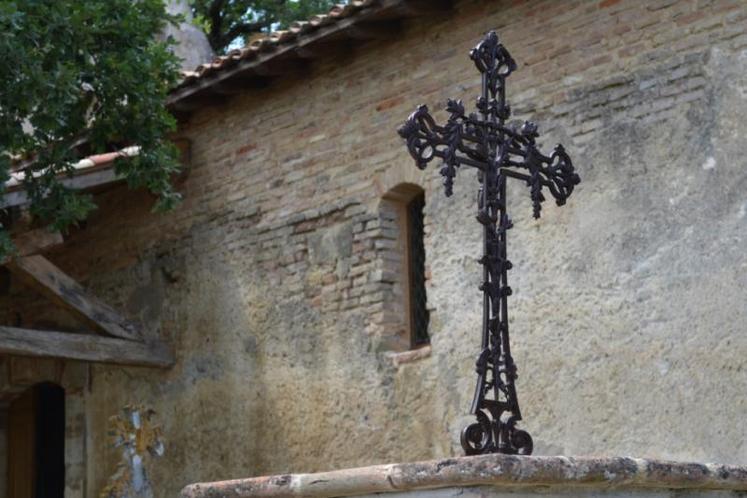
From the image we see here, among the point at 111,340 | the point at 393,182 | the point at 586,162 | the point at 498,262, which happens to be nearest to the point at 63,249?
the point at 111,340

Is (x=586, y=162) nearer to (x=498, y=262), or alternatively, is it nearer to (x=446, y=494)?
(x=498, y=262)

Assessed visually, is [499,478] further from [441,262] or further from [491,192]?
[441,262]

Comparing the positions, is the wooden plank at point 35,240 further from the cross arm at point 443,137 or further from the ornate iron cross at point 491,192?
the cross arm at point 443,137

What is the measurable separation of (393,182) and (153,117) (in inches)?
74.5

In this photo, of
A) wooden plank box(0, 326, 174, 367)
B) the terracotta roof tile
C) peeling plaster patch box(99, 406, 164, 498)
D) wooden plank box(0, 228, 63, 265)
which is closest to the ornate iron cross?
the terracotta roof tile

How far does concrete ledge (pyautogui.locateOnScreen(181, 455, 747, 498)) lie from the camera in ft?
14.3

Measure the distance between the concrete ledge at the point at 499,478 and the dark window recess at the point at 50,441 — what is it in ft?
26.7

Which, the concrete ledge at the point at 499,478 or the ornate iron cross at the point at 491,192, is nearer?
the concrete ledge at the point at 499,478

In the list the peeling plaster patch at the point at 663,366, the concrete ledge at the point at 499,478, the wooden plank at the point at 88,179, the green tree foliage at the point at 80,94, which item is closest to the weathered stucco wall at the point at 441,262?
the peeling plaster patch at the point at 663,366

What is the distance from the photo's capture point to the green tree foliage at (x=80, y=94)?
9281 mm

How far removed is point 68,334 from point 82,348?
154 mm

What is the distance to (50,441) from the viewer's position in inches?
514

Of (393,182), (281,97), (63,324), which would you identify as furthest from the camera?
(63,324)

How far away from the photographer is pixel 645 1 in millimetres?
8539
